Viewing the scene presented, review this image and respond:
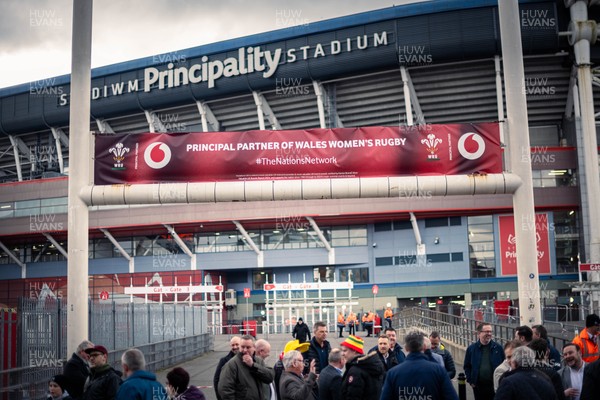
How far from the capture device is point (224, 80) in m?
52.3

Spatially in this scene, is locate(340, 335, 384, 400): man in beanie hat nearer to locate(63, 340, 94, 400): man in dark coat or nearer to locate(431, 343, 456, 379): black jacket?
locate(63, 340, 94, 400): man in dark coat

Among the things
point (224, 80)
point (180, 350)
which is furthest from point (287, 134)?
point (224, 80)

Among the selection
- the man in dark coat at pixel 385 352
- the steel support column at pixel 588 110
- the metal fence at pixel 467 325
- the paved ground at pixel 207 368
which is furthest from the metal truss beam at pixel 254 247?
the man in dark coat at pixel 385 352

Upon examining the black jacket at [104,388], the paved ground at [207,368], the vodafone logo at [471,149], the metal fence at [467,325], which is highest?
the vodafone logo at [471,149]

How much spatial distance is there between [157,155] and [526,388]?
1506 centimetres

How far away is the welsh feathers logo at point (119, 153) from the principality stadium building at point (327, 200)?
23869 millimetres

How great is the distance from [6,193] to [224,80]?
Result: 70.9 feet

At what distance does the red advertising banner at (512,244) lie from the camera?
168ft

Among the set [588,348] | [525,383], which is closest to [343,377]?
[525,383]

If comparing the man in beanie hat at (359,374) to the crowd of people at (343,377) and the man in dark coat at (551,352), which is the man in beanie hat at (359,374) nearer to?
the crowd of people at (343,377)

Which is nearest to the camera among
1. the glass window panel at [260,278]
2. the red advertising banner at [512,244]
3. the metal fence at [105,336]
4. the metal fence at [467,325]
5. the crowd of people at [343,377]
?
the crowd of people at [343,377]

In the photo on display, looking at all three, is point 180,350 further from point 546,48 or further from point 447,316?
point 546,48

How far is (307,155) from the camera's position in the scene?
20.2 metres

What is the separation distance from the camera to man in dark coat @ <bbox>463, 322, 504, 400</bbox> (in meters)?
11.9
